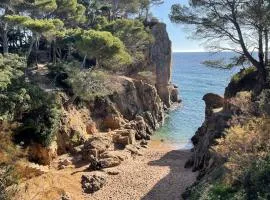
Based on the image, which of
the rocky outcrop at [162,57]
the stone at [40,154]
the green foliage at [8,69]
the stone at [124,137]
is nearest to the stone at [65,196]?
the stone at [40,154]

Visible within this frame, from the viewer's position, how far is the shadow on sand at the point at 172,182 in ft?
68.5

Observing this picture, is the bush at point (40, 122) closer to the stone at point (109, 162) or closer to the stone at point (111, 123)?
the stone at point (109, 162)

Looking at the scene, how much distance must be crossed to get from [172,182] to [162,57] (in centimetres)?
3115

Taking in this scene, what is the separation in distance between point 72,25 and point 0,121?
2463cm

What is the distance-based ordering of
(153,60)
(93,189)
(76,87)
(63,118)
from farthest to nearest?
(153,60), (76,87), (63,118), (93,189)

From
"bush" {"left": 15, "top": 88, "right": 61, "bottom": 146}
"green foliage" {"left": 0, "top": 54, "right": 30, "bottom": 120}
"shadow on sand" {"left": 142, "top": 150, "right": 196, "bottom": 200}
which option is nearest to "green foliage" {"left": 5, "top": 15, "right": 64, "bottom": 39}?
"green foliage" {"left": 0, "top": 54, "right": 30, "bottom": 120}

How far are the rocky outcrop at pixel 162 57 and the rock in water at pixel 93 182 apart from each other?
28760mm

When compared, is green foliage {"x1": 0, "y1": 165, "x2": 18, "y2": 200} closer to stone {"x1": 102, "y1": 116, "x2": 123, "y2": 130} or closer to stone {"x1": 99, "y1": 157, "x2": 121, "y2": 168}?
stone {"x1": 99, "y1": 157, "x2": 121, "y2": 168}

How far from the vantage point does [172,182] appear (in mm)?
22938

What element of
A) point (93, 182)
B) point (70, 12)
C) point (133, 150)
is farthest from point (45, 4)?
point (93, 182)

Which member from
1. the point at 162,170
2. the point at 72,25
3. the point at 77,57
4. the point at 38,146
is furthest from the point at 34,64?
the point at 162,170

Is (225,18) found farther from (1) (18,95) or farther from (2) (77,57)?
(2) (77,57)

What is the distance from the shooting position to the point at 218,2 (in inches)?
964

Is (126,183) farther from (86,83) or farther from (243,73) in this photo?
(243,73)
